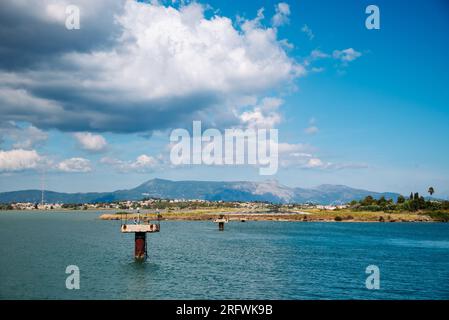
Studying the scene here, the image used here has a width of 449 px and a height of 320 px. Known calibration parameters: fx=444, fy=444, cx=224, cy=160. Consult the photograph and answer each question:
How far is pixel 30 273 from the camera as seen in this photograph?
223ft

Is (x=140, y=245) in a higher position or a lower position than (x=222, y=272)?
higher

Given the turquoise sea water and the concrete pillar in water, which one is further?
the concrete pillar in water

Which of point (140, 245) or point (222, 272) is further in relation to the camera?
point (140, 245)

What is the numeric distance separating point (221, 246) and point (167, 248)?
572 inches

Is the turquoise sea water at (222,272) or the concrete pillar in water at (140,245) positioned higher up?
the concrete pillar in water at (140,245)

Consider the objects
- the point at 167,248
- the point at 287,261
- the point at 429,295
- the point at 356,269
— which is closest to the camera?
the point at 429,295

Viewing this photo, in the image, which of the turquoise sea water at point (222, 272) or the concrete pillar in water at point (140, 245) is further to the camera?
the concrete pillar in water at point (140, 245)

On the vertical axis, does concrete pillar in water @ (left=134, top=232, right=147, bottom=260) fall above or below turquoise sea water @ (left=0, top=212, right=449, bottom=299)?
above
